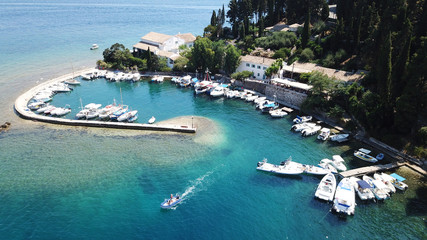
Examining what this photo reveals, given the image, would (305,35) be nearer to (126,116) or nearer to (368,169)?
(368,169)

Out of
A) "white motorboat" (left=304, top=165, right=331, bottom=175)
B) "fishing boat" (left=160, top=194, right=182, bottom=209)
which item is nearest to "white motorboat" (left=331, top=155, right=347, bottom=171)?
"white motorboat" (left=304, top=165, right=331, bottom=175)

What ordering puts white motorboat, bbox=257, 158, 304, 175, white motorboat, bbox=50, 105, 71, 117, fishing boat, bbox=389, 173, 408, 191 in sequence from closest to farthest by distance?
1. fishing boat, bbox=389, 173, 408, 191
2. white motorboat, bbox=257, 158, 304, 175
3. white motorboat, bbox=50, 105, 71, 117

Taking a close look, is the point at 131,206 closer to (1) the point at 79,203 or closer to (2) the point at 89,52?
(1) the point at 79,203

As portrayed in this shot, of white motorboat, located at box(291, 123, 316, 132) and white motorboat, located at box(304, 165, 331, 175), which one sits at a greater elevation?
white motorboat, located at box(291, 123, 316, 132)

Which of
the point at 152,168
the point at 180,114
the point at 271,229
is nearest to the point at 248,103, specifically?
the point at 180,114

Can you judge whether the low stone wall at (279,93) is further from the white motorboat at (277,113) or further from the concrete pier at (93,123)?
the concrete pier at (93,123)

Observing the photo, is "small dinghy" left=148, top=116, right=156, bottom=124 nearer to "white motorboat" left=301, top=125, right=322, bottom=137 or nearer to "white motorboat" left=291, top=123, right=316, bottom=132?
"white motorboat" left=291, top=123, right=316, bottom=132

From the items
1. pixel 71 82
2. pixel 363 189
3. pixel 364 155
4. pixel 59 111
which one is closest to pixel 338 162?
pixel 364 155

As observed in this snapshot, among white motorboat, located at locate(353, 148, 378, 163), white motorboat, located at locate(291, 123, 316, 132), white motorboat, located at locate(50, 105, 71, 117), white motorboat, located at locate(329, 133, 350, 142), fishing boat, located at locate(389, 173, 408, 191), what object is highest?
white motorboat, located at locate(50, 105, 71, 117)

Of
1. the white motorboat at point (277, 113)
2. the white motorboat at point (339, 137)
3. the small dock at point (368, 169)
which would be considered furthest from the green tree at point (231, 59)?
the small dock at point (368, 169)
